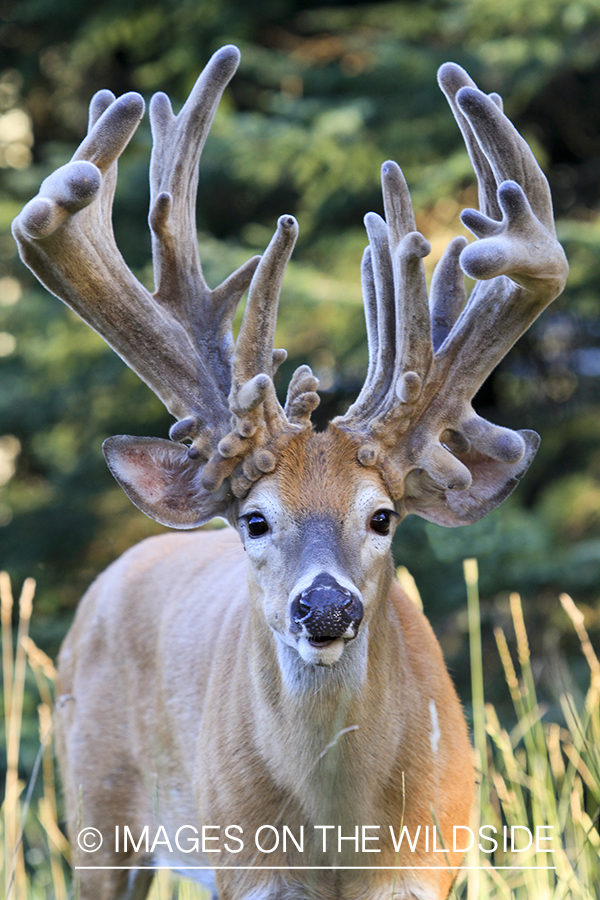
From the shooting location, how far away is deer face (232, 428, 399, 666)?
2744 millimetres

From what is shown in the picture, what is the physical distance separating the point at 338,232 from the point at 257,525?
620 cm

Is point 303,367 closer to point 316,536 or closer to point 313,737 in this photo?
point 316,536

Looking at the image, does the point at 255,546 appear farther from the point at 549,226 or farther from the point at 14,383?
the point at 14,383

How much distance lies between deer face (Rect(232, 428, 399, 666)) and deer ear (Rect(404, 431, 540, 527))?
0.71 ft

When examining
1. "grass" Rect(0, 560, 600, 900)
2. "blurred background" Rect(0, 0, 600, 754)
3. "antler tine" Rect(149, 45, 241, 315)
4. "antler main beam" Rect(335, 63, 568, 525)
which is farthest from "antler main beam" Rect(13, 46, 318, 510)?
"blurred background" Rect(0, 0, 600, 754)

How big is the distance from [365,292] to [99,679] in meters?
2.05

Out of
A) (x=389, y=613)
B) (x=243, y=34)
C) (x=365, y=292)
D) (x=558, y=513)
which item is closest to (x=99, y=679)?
(x=389, y=613)

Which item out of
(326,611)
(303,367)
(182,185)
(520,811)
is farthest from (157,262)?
(520,811)

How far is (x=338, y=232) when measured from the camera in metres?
9.00

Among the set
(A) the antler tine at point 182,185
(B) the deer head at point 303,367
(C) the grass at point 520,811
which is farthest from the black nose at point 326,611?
(A) the antler tine at point 182,185

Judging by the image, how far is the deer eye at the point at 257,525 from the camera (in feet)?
10.2

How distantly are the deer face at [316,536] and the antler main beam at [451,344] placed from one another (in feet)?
0.37

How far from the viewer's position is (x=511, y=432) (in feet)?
10.4

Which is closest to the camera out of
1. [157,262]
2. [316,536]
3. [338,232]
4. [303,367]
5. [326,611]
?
[326,611]
